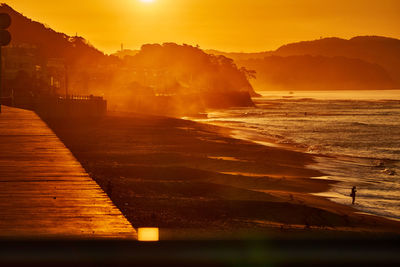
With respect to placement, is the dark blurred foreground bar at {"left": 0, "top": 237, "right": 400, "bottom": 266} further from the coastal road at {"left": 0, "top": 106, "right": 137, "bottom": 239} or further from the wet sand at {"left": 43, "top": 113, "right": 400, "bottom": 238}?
the coastal road at {"left": 0, "top": 106, "right": 137, "bottom": 239}

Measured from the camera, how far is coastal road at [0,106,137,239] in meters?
6.18

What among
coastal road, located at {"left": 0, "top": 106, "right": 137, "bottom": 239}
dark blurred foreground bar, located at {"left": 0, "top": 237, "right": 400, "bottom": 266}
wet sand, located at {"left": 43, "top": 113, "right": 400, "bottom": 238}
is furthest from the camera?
wet sand, located at {"left": 43, "top": 113, "right": 400, "bottom": 238}

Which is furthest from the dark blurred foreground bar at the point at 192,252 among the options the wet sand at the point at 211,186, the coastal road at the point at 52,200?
the coastal road at the point at 52,200

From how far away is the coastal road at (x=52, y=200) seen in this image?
6180 mm

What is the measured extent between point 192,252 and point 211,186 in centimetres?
1736

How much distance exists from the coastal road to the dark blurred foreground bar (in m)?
0.46

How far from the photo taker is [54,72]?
515ft

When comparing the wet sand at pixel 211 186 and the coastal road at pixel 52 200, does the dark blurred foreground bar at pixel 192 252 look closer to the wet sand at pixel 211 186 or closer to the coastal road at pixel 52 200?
the wet sand at pixel 211 186

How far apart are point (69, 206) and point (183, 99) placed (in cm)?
14749

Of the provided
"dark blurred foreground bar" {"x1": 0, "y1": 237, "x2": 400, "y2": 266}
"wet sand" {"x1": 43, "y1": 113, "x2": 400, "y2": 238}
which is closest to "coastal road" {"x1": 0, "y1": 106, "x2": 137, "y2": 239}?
"dark blurred foreground bar" {"x1": 0, "y1": 237, "x2": 400, "y2": 266}

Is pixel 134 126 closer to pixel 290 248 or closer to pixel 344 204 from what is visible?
pixel 344 204

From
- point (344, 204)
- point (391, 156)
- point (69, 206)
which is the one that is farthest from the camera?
point (391, 156)

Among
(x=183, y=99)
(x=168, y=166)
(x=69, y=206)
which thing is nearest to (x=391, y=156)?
(x=168, y=166)

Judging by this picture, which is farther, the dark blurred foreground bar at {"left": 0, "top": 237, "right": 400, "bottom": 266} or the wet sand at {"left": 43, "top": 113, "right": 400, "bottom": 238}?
the wet sand at {"left": 43, "top": 113, "right": 400, "bottom": 238}
